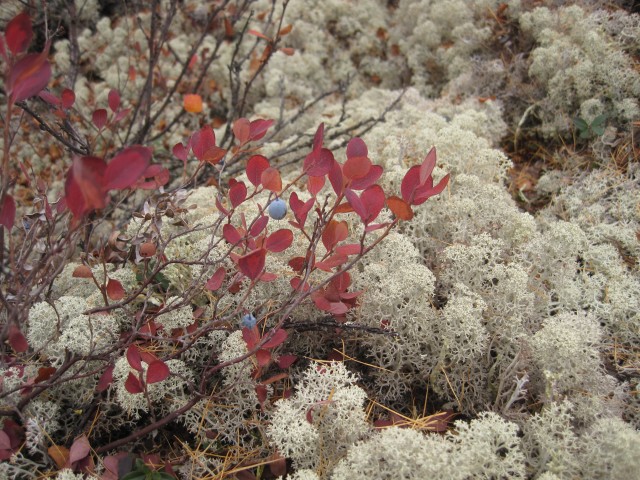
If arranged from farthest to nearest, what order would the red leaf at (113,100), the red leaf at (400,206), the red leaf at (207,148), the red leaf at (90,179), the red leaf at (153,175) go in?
the red leaf at (113,100), the red leaf at (153,175), the red leaf at (207,148), the red leaf at (400,206), the red leaf at (90,179)

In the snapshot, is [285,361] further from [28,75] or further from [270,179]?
[28,75]

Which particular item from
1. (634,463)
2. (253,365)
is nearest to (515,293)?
(634,463)

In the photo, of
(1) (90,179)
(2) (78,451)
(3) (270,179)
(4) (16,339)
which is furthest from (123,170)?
(2) (78,451)

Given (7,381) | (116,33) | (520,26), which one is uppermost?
(116,33)

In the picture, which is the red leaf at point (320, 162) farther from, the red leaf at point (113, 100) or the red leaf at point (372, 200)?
the red leaf at point (113, 100)

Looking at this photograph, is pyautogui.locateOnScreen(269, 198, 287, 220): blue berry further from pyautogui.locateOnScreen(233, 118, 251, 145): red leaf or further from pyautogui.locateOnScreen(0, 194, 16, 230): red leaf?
pyautogui.locateOnScreen(0, 194, 16, 230): red leaf

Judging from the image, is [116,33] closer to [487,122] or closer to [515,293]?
[487,122]

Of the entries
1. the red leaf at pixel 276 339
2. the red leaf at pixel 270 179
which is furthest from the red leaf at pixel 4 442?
the red leaf at pixel 270 179
